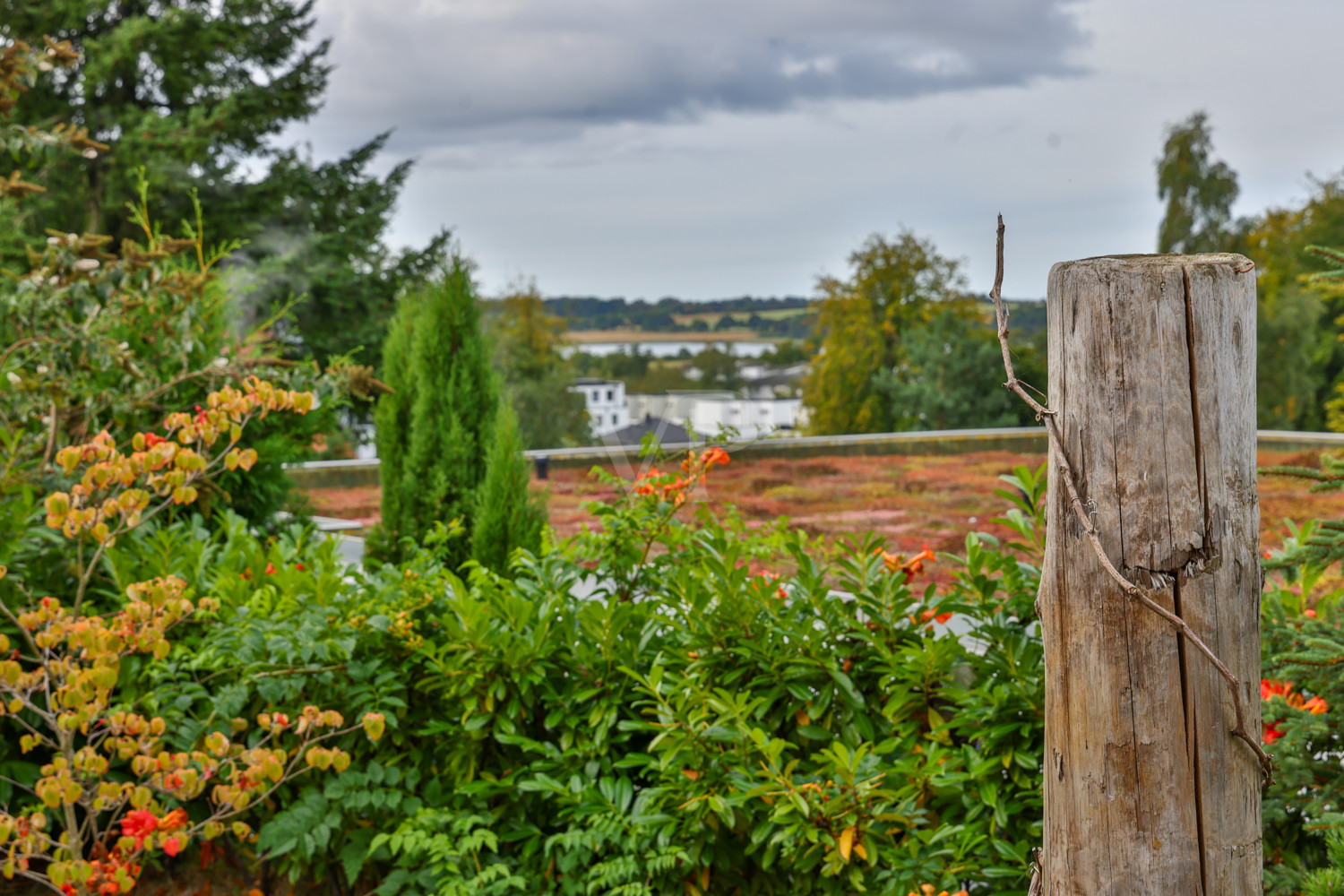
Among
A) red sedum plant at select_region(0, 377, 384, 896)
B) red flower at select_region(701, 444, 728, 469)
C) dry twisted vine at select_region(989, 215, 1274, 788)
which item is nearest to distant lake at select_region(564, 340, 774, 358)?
red flower at select_region(701, 444, 728, 469)

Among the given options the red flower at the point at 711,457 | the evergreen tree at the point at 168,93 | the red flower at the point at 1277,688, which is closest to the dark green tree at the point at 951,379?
the evergreen tree at the point at 168,93

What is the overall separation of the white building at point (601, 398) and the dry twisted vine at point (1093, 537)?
1889 centimetres

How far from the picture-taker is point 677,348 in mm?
19688

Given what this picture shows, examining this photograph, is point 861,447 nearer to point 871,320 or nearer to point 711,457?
point 871,320

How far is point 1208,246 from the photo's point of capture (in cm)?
2347

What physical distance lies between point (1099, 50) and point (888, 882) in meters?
24.4

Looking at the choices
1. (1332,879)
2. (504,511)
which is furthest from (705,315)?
(1332,879)

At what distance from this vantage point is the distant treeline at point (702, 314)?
19.7m

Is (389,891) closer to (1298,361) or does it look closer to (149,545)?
(149,545)

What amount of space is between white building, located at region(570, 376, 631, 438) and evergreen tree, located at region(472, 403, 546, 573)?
15.5 meters

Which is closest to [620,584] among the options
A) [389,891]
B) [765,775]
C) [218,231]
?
[765,775]

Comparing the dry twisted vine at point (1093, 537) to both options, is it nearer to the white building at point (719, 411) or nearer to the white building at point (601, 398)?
the white building at point (719, 411)

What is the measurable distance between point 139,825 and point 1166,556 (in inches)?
87.9

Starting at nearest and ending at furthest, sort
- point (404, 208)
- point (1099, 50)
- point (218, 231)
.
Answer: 1. point (218, 231)
2. point (404, 208)
3. point (1099, 50)
